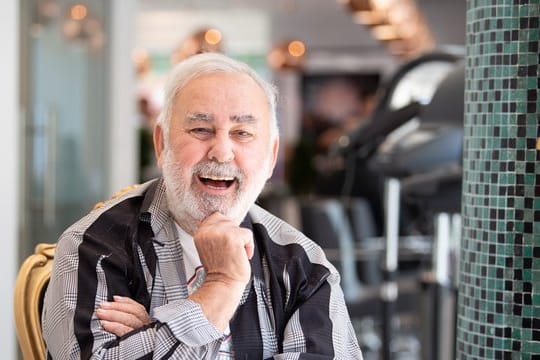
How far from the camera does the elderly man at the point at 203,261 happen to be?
59.7 inches

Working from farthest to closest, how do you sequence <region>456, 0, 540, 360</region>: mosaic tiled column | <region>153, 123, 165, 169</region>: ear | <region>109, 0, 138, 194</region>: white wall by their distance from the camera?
1. <region>109, 0, 138, 194</region>: white wall
2. <region>456, 0, 540, 360</region>: mosaic tiled column
3. <region>153, 123, 165, 169</region>: ear

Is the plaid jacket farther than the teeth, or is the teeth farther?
the teeth

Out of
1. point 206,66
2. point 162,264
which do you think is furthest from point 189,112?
point 162,264

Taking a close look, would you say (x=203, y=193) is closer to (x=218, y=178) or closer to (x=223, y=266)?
(x=218, y=178)

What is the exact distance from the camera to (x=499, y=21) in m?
1.91

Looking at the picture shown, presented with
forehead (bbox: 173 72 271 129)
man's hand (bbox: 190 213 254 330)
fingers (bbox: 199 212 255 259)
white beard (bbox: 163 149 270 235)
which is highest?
forehead (bbox: 173 72 271 129)

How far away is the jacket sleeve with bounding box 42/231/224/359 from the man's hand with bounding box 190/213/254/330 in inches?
1.3

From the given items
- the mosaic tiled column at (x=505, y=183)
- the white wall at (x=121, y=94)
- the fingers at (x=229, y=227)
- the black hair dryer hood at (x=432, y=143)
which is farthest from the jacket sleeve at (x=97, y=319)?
the white wall at (x=121, y=94)

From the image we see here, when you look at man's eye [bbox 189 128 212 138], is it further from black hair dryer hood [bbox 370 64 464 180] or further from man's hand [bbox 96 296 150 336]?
black hair dryer hood [bbox 370 64 464 180]

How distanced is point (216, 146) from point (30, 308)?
0.50 metres

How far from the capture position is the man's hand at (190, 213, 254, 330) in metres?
1.50

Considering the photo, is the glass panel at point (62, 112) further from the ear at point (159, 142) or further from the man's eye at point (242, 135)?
the man's eye at point (242, 135)

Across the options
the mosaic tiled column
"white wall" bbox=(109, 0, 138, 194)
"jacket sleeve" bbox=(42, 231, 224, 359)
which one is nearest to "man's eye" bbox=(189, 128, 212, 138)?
"jacket sleeve" bbox=(42, 231, 224, 359)

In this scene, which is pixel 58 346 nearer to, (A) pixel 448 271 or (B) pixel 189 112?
(B) pixel 189 112
